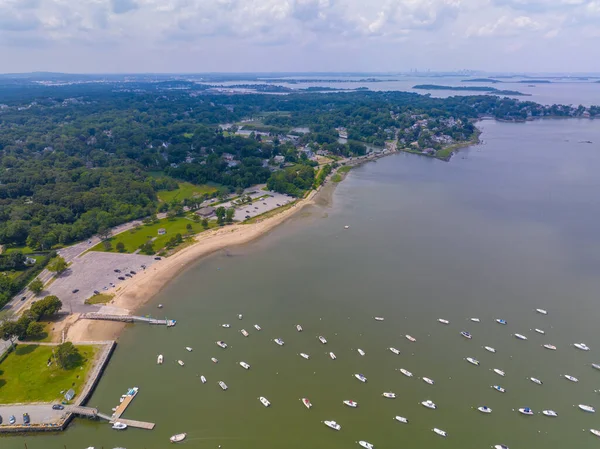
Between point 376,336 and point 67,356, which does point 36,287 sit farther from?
point 376,336

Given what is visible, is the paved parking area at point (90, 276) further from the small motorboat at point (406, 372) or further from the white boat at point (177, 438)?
the small motorboat at point (406, 372)

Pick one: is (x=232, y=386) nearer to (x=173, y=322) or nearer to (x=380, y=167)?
(x=173, y=322)

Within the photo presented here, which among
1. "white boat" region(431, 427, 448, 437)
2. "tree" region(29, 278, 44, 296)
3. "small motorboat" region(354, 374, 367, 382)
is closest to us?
"white boat" region(431, 427, 448, 437)

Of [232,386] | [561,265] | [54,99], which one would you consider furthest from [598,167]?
[54,99]

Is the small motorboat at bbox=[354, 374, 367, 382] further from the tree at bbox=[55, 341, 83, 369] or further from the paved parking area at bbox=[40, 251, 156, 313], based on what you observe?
the paved parking area at bbox=[40, 251, 156, 313]

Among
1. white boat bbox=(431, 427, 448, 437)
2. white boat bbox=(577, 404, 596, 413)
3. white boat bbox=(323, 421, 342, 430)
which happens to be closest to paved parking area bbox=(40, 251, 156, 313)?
white boat bbox=(323, 421, 342, 430)

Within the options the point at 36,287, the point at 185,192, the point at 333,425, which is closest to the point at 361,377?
the point at 333,425

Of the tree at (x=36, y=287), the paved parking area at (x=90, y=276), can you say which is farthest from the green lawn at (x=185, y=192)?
the tree at (x=36, y=287)
